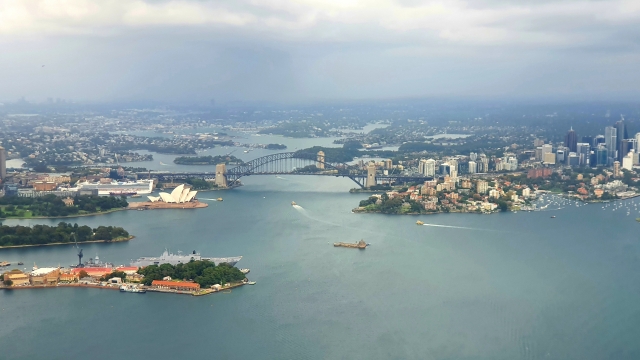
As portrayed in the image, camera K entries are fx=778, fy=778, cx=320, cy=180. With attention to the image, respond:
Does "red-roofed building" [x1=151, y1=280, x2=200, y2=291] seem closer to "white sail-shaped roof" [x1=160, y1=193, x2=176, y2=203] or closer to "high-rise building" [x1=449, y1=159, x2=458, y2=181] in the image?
"white sail-shaped roof" [x1=160, y1=193, x2=176, y2=203]

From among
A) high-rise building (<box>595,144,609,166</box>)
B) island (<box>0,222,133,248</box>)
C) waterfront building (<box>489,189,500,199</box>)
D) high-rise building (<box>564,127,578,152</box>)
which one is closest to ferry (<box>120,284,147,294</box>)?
island (<box>0,222,133,248</box>)

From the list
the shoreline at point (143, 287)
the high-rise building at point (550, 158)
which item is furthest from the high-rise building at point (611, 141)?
the shoreline at point (143, 287)

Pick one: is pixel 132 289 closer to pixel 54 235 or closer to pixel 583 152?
pixel 54 235

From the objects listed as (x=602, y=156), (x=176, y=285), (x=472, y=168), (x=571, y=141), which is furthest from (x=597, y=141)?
(x=176, y=285)

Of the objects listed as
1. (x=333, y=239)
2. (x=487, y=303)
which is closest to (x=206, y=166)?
(x=333, y=239)

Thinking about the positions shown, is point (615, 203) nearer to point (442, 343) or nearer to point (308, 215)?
point (308, 215)
